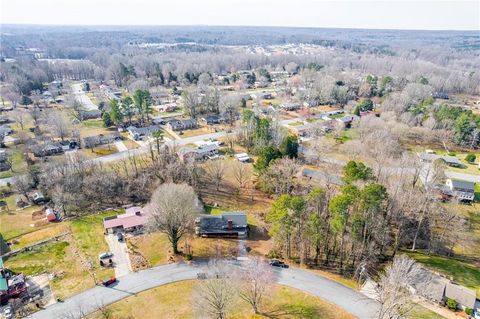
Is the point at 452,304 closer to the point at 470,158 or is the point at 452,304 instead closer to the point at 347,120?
the point at 470,158

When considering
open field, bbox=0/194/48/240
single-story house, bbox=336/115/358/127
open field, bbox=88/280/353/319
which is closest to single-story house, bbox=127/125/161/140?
open field, bbox=0/194/48/240

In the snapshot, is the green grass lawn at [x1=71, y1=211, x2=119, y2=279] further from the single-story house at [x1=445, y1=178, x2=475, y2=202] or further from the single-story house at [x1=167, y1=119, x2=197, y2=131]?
the single-story house at [x1=445, y1=178, x2=475, y2=202]

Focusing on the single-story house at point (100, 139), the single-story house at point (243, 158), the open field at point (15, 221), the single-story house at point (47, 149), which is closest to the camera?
the open field at point (15, 221)

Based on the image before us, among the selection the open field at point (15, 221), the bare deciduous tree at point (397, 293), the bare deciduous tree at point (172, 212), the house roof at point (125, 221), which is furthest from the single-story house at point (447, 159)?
the open field at point (15, 221)

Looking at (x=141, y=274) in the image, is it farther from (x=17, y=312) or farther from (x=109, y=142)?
(x=109, y=142)

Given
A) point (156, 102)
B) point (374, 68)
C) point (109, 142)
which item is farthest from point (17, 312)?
point (374, 68)

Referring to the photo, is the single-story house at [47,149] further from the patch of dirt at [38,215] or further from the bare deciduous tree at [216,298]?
the bare deciduous tree at [216,298]
